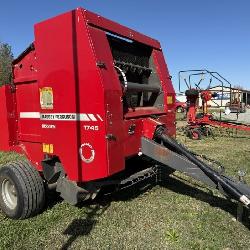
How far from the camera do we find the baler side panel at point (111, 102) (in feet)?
13.3

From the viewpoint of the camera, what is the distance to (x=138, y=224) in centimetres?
456

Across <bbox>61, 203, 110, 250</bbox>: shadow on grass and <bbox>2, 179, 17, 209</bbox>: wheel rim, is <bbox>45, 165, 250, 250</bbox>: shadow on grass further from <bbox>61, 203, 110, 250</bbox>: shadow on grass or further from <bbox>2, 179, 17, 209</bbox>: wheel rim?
<bbox>2, 179, 17, 209</bbox>: wheel rim

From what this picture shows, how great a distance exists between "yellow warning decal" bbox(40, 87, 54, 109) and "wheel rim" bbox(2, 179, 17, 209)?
1.24 m

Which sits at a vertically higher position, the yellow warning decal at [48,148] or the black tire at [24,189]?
the yellow warning decal at [48,148]

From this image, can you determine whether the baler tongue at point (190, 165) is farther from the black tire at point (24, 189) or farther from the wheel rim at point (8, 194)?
the wheel rim at point (8, 194)

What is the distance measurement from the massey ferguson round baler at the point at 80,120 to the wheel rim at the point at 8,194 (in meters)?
0.01

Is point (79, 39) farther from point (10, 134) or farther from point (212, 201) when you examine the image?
point (212, 201)

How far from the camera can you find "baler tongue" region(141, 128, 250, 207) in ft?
13.4

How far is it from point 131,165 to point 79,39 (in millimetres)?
2217

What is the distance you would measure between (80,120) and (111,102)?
43cm

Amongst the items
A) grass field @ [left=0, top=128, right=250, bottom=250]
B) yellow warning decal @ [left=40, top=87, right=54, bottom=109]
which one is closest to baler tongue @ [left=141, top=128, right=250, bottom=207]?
grass field @ [left=0, top=128, right=250, bottom=250]

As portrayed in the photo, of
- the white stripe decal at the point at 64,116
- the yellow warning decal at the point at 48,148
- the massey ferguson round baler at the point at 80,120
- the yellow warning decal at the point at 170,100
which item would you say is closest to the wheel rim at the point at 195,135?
the yellow warning decal at the point at 170,100

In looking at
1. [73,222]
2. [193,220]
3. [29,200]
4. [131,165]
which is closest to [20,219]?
[29,200]

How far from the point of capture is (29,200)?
15.1 feet
